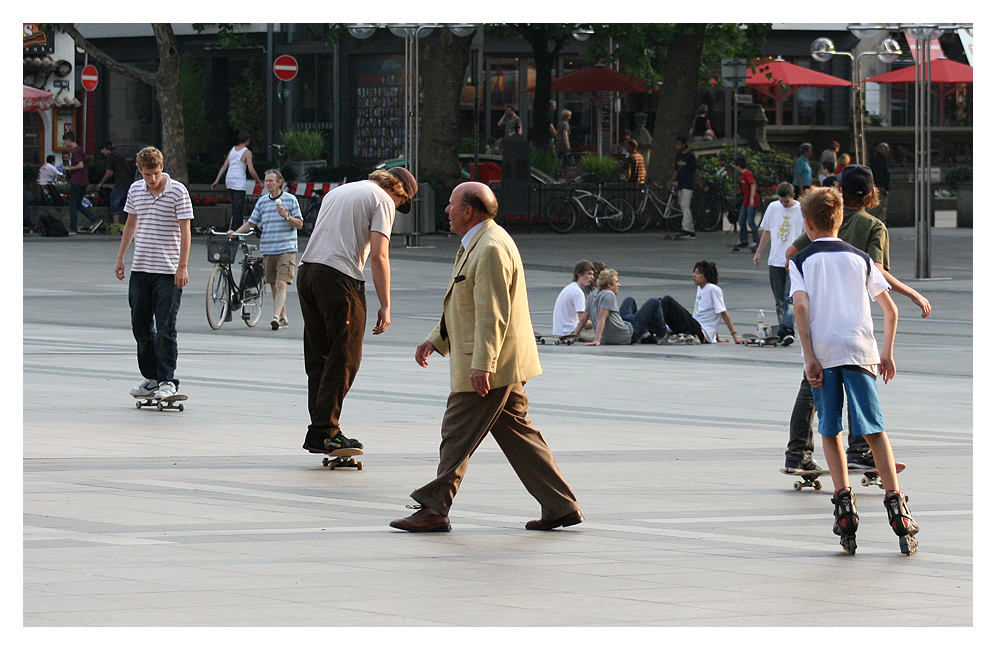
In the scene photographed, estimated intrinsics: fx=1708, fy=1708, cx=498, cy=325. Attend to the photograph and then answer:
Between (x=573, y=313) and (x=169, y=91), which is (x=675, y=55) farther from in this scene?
(x=573, y=313)

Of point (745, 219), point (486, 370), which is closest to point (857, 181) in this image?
point (486, 370)

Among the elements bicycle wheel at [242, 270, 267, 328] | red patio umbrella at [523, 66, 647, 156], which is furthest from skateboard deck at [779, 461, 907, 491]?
red patio umbrella at [523, 66, 647, 156]

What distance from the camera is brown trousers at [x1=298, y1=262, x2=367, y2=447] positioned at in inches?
349

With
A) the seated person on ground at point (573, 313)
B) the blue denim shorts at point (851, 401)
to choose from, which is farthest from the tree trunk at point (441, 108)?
the blue denim shorts at point (851, 401)

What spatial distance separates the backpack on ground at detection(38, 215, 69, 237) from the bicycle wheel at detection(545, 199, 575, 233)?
935 cm

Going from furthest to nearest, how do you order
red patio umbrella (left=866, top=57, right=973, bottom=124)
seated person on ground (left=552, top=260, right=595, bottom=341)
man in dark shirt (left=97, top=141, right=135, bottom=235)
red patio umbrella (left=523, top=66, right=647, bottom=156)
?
red patio umbrella (left=523, top=66, right=647, bottom=156) < red patio umbrella (left=866, top=57, right=973, bottom=124) < man in dark shirt (left=97, top=141, right=135, bottom=235) < seated person on ground (left=552, top=260, right=595, bottom=341)

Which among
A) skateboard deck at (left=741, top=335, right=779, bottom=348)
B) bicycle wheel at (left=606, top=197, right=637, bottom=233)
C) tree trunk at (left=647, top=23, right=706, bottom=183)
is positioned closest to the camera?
skateboard deck at (left=741, top=335, right=779, bottom=348)

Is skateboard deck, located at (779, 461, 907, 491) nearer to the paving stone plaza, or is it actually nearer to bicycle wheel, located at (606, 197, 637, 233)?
the paving stone plaza

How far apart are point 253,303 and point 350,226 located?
8962 mm

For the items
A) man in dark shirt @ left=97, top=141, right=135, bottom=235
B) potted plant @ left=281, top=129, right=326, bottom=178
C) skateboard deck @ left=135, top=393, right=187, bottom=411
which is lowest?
skateboard deck @ left=135, top=393, right=187, bottom=411

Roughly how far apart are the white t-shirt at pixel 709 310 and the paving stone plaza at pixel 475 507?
1.12 metres

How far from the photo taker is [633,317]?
1673 centimetres

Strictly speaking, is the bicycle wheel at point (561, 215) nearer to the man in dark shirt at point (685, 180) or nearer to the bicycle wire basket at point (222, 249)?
the man in dark shirt at point (685, 180)
